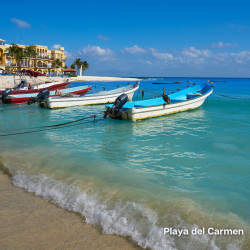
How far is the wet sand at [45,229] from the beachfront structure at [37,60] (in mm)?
65629

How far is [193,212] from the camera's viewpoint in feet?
15.8

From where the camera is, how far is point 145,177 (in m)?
6.68

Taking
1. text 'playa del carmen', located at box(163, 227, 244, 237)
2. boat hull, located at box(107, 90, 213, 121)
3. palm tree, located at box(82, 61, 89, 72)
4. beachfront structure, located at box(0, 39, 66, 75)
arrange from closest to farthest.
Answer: text 'playa del carmen', located at box(163, 227, 244, 237), boat hull, located at box(107, 90, 213, 121), beachfront structure, located at box(0, 39, 66, 75), palm tree, located at box(82, 61, 89, 72)

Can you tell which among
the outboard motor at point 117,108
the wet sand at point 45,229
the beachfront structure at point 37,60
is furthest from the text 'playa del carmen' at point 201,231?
the beachfront structure at point 37,60

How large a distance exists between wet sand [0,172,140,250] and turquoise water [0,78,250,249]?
0.78 feet

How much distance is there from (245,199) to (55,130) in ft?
32.9

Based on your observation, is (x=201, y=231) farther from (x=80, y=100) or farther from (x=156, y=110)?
(x=80, y=100)

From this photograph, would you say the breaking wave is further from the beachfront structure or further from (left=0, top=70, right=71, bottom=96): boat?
the beachfront structure

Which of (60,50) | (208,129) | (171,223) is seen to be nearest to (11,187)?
(171,223)

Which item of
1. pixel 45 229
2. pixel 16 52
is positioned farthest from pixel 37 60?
pixel 45 229

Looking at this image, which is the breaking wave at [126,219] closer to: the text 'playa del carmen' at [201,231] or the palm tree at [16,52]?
the text 'playa del carmen' at [201,231]

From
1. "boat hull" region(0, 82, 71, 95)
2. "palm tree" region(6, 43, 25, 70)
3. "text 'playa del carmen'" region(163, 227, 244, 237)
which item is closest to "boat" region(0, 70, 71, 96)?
"boat hull" region(0, 82, 71, 95)

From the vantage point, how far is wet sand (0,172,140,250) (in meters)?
3.92

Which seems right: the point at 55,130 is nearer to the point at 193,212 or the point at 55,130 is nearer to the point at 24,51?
the point at 193,212
